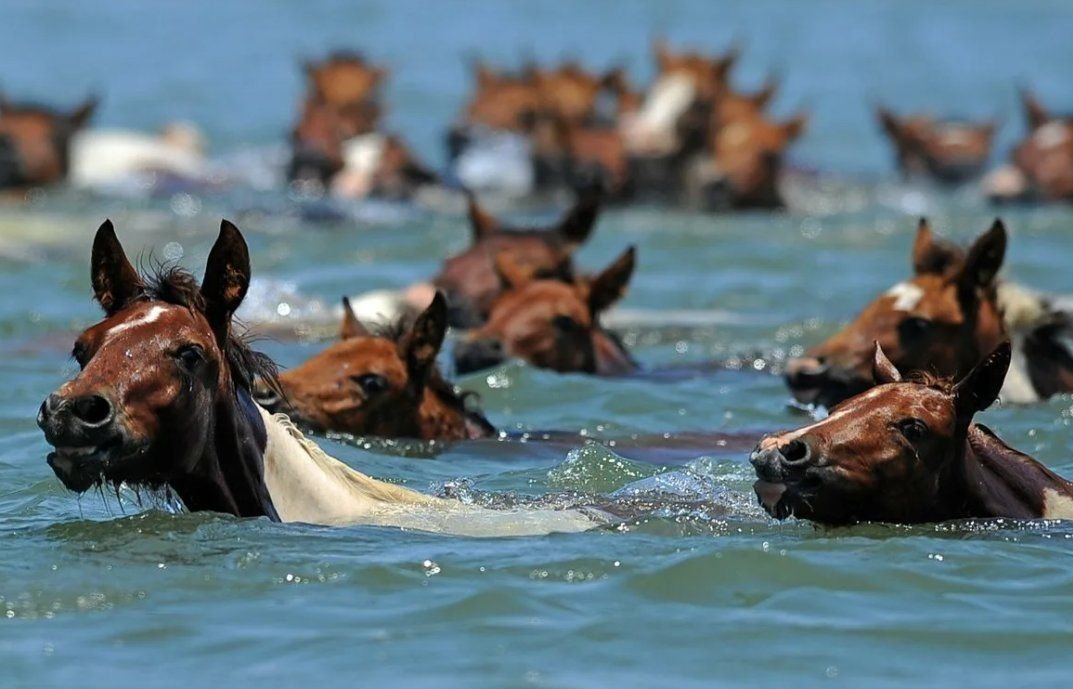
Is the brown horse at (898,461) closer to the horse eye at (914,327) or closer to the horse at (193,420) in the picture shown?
the horse at (193,420)

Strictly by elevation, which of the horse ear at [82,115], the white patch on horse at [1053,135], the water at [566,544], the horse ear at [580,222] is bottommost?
the water at [566,544]

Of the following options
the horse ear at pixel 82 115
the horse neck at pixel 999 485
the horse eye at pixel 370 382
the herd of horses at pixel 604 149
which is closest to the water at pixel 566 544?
the horse neck at pixel 999 485

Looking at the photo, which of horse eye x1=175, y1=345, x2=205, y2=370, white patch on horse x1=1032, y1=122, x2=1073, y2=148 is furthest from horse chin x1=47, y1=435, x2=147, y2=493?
white patch on horse x1=1032, y1=122, x2=1073, y2=148

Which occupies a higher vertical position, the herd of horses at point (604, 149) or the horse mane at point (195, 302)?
the herd of horses at point (604, 149)

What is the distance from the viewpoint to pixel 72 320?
42.7 feet

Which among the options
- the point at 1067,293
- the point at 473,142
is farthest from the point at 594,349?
the point at 473,142

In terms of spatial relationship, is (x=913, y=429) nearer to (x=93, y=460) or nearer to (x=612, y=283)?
(x=93, y=460)

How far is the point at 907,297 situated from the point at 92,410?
4376mm

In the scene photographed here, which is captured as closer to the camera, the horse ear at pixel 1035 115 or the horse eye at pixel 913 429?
the horse eye at pixel 913 429

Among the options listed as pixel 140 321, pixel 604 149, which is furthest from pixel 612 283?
pixel 604 149

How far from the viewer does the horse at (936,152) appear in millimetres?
22719

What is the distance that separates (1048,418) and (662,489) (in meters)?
2.51

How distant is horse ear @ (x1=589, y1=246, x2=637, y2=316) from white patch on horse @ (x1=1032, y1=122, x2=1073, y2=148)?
1066cm

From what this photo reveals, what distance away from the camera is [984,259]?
9.07 metres
